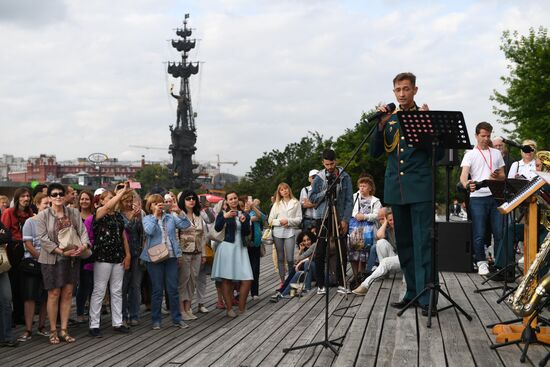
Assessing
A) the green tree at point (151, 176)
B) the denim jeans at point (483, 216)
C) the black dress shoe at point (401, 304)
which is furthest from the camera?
the green tree at point (151, 176)

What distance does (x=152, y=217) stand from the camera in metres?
9.84

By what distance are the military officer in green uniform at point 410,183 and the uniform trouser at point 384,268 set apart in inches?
140

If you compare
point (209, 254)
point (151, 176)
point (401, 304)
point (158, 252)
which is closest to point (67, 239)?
point (158, 252)

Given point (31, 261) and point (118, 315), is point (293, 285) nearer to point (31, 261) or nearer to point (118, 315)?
point (118, 315)

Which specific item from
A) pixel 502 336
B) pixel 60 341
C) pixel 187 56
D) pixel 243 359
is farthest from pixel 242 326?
pixel 187 56

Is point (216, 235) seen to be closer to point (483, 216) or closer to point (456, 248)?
point (456, 248)

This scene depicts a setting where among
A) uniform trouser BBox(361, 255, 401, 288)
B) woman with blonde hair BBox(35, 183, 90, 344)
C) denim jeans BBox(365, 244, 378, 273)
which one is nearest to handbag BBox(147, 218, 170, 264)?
woman with blonde hair BBox(35, 183, 90, 344)

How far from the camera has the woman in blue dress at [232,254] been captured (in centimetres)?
1067

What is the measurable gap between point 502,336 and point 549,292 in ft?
2.12

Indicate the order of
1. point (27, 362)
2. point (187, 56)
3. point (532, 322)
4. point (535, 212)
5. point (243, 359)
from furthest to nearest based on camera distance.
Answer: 1. point (187, 56)
2. point (27, 362)
3. point (243, 359)
4. point (535, 212)
5. point (532, 322)

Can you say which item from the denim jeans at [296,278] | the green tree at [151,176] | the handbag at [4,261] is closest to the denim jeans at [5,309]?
the handbag at [4,261]

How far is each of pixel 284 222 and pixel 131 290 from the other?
10.1ft

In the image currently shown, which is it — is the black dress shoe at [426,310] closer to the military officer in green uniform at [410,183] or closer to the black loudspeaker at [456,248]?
the military officer in green uniform at [410,183]

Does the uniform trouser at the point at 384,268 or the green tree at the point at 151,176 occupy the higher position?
the green tree at the point at 151,176
